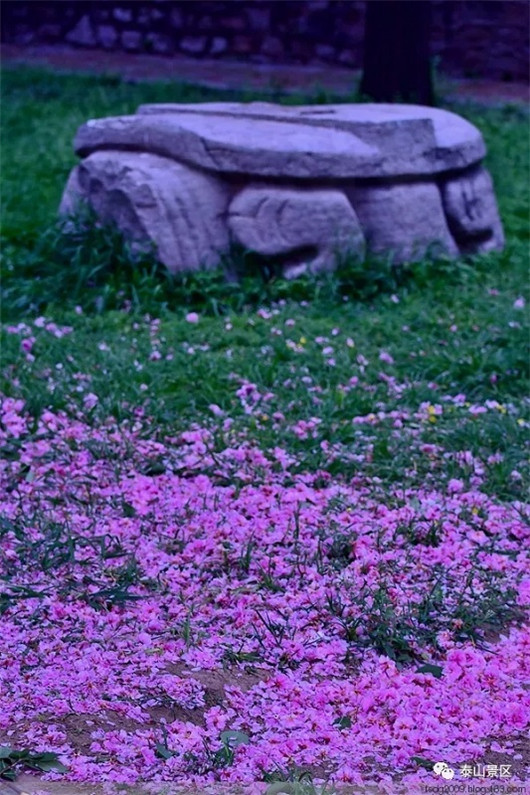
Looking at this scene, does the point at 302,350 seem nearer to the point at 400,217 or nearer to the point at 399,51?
the point at 400,217

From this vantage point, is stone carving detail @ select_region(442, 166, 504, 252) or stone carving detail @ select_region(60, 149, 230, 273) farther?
stone carving detail @ select_region(442, 166, 504, 252)

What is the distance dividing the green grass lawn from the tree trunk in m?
2.32

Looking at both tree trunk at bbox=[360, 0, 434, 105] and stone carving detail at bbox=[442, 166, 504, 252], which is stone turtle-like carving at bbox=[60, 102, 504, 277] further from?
tree trunk at bbox=[360, 0, 434, 105]

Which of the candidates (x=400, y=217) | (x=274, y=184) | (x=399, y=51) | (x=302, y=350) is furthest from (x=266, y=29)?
(x=302, y=350)

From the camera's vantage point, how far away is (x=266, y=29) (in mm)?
14664

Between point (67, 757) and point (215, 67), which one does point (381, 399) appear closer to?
point (67, 757)

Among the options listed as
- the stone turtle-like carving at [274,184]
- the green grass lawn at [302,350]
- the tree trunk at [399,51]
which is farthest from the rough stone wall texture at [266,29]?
the stone turtle-like carving at [274,184]

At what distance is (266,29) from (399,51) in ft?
17.3

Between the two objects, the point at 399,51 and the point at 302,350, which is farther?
the point at 399,51

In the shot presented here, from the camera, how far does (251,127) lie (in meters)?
6.81

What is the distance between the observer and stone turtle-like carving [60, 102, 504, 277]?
6.46 metres

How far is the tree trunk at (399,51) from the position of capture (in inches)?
382

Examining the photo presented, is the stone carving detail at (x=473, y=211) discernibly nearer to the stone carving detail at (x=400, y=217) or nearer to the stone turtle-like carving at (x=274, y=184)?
the stone turtle-like carving at (x=274, y=184)

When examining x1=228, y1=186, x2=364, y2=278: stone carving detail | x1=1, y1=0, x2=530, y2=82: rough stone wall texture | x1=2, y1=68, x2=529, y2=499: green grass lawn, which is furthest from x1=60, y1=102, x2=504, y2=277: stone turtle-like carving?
x1=1, y1=0, x2=530, y2=82: rough stone wall texture
